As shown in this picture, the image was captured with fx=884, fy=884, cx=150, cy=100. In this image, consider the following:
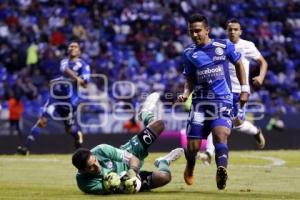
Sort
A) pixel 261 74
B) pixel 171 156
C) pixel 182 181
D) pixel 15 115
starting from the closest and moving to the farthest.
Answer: pixel 171 156 → pixel 182 181 → pixel 261 74 → pixel 15 115

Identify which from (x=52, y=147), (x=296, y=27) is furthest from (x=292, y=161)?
(x=296, y=27)

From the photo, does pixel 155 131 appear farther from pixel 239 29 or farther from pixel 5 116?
pixel 5 116

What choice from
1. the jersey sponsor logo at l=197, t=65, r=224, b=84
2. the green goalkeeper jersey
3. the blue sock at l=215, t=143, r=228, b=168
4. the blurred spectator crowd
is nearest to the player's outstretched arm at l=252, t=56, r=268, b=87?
the jersey sponsor logo at l=197, t=65, r=224, b=84

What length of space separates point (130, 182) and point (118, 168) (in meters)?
0.48

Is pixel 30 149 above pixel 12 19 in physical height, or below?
below

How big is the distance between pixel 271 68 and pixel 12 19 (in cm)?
1035

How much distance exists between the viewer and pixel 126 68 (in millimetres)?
32250

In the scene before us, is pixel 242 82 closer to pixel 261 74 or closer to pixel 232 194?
pixel 232 194

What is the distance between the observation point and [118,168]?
40.2 feet

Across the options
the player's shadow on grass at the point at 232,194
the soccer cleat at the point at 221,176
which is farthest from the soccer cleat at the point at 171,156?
the soccer cleat at the point at 221,176

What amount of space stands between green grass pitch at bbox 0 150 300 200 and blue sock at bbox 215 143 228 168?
0.43 metres

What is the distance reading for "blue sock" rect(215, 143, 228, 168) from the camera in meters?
12.2

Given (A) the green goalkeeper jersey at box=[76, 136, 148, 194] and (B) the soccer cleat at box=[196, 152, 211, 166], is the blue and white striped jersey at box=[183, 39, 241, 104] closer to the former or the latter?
(A) the green goalkeeper jersey at box=[76, 136, 148, 194]

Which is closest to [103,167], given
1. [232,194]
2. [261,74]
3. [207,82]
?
[232,194]
